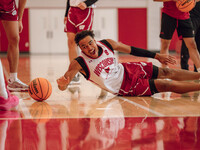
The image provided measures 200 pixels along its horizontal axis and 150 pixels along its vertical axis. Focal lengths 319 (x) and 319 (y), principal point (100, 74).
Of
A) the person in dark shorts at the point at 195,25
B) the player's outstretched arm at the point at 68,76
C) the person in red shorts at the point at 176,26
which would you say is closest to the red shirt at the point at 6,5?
the player's outstretched arm at the point at 68,76

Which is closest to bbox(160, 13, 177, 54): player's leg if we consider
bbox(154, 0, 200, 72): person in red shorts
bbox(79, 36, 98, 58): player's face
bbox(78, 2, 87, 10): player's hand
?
bbox(154, 0, 200, 72): person in red shorts

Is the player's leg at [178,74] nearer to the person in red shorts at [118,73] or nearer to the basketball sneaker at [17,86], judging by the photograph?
the person in red shorts at [118,73]

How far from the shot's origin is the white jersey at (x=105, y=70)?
11.4 feet

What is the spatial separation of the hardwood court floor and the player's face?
20.4 inches

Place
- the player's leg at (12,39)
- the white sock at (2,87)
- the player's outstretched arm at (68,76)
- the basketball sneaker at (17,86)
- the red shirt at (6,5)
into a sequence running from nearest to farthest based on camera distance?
the white sock at (2,87)
the player's outstretched arm at (68,76)
the red shirt at (6,5)
the player's leg at (12,39)
the basketball sneaker at (17,86)

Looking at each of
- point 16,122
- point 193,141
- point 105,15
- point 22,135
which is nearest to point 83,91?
point 16,122

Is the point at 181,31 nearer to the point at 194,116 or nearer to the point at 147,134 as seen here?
the point at 194,116

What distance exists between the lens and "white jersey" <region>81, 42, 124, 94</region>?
11.4ft

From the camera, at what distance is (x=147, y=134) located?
6.83 ft

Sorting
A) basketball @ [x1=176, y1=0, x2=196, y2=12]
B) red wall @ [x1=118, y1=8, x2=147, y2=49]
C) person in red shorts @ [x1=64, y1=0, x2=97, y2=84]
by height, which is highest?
basketball @ [x1=176, y1=0, x2=196, y2=12]

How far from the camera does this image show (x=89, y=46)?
339 centimetres

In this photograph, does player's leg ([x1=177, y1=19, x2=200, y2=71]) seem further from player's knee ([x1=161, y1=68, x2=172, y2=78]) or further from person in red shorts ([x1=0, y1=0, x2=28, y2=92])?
person in red shorts ([x1=0, y1=0, x2=28, y2=92])

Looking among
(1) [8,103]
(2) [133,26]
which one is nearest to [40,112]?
(1) [8,103]

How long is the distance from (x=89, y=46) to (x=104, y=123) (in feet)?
3.89
